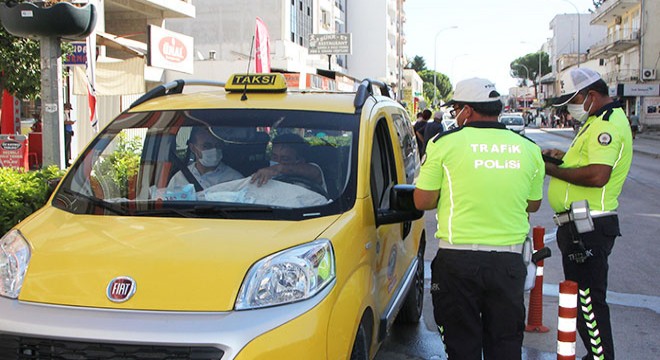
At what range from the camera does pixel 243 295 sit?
279 cm

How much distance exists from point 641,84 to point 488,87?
48.0 m

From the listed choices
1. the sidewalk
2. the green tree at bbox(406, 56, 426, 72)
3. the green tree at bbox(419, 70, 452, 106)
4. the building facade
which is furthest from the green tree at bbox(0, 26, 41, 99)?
the green tree at bbox(406, 56, 426, 72)

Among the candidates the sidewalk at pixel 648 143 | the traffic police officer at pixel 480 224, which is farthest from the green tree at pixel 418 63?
the traffic police officer at pixel 480 224

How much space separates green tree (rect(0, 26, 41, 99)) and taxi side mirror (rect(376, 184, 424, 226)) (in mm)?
7021

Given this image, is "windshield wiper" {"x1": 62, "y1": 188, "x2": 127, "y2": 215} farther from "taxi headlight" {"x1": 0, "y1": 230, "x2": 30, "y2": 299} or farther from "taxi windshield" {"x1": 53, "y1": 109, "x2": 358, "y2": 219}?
"taxi headlight" {"x1": 0, "y1": 230, "x2": 30, "y2": 299}

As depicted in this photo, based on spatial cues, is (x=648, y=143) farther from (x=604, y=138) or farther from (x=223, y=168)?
(x=223, y=168)

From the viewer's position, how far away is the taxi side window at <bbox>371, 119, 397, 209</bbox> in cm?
414

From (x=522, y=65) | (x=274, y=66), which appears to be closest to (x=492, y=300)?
(x=274, y=66)

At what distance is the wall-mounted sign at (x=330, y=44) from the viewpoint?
30203mm

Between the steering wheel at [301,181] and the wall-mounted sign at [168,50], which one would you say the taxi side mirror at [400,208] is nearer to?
the steering wheel at [301,181]

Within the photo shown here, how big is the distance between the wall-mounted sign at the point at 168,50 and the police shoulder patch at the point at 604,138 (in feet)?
57.6

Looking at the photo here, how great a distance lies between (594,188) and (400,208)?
4.13 ft

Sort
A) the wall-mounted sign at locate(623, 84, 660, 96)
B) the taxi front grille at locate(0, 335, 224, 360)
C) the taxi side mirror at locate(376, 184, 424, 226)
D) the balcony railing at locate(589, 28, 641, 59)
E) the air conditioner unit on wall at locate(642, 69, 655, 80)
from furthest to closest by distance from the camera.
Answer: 1. the balcony railing at locate(589, 28, 641, 59)
2. the air conditioner unit on wall at locate(642, 69, 655, 80)
3. the wall-mounted sign at locate(623, 84, 660, 96)
4. the taxi side mirror at locate(376, 184, 424, 226)
5. the taxi front grille at locate(0, 335, 224, 360)

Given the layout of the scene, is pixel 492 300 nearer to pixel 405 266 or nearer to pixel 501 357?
pixel 501 357
